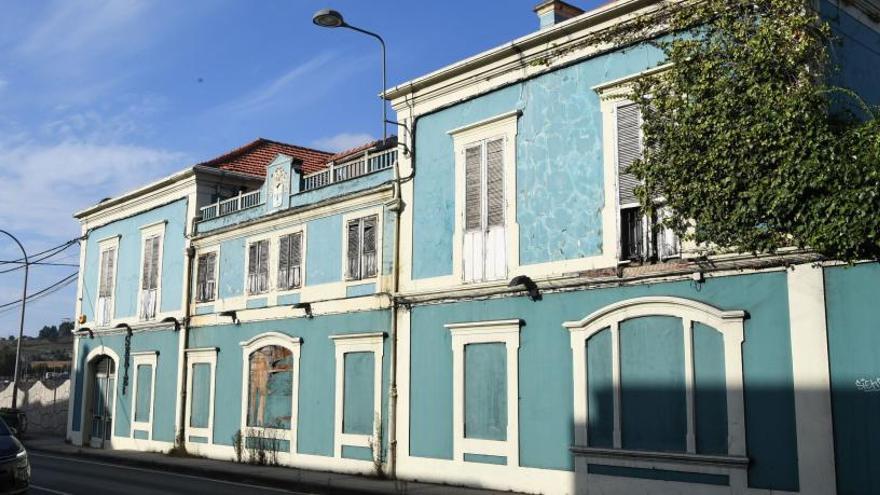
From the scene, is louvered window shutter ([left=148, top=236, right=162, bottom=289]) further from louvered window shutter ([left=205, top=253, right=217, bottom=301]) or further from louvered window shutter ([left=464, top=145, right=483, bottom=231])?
louvered window shutter ([left=464, top=145, right=483, bottom=231])

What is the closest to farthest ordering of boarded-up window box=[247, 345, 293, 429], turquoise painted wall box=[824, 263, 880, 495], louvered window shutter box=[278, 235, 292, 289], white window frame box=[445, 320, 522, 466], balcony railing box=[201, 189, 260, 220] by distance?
turquoise painted wall box=[824, 263, 880, 495] < white window frame box=[445, 320, 522, 466] < boarded-up window box=[247, 345, 293, 429] < louvered window shutter box=[278, 235, 292, 289] < balcony railing box=[201, 189, 260, 220]

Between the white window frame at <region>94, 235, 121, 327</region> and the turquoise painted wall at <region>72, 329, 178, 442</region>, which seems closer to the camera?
the turquoise painted wall at <region>72, 329, 178, 442</region>

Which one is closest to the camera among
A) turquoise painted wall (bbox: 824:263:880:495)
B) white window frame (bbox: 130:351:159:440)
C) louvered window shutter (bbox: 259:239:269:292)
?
turquoise painted wall (bbox: 824:263:880:495)

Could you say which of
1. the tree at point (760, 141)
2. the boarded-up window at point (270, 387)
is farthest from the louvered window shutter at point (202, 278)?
the tree at point (760, 141)

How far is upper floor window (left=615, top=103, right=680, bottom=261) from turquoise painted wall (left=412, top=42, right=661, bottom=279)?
1.35 feet

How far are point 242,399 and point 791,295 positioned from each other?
48.4ft

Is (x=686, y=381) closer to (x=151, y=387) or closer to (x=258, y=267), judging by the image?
(x=258, y=267)

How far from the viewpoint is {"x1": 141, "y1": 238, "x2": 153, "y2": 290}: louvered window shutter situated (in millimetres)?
27609

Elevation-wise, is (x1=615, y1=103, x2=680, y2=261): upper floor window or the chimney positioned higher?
the chimney

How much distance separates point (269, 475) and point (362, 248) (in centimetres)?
526

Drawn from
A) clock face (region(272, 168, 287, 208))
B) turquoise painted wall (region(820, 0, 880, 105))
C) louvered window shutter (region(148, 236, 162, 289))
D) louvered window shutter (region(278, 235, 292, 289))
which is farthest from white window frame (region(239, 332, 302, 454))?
turquoise painted wall (region(820, 0, 880, 105))

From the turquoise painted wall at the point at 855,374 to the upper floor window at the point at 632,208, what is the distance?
9.08ft

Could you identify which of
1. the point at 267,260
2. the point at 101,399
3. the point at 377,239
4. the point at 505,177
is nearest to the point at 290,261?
the point at 267,260

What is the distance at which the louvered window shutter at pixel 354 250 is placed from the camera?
1969cm
